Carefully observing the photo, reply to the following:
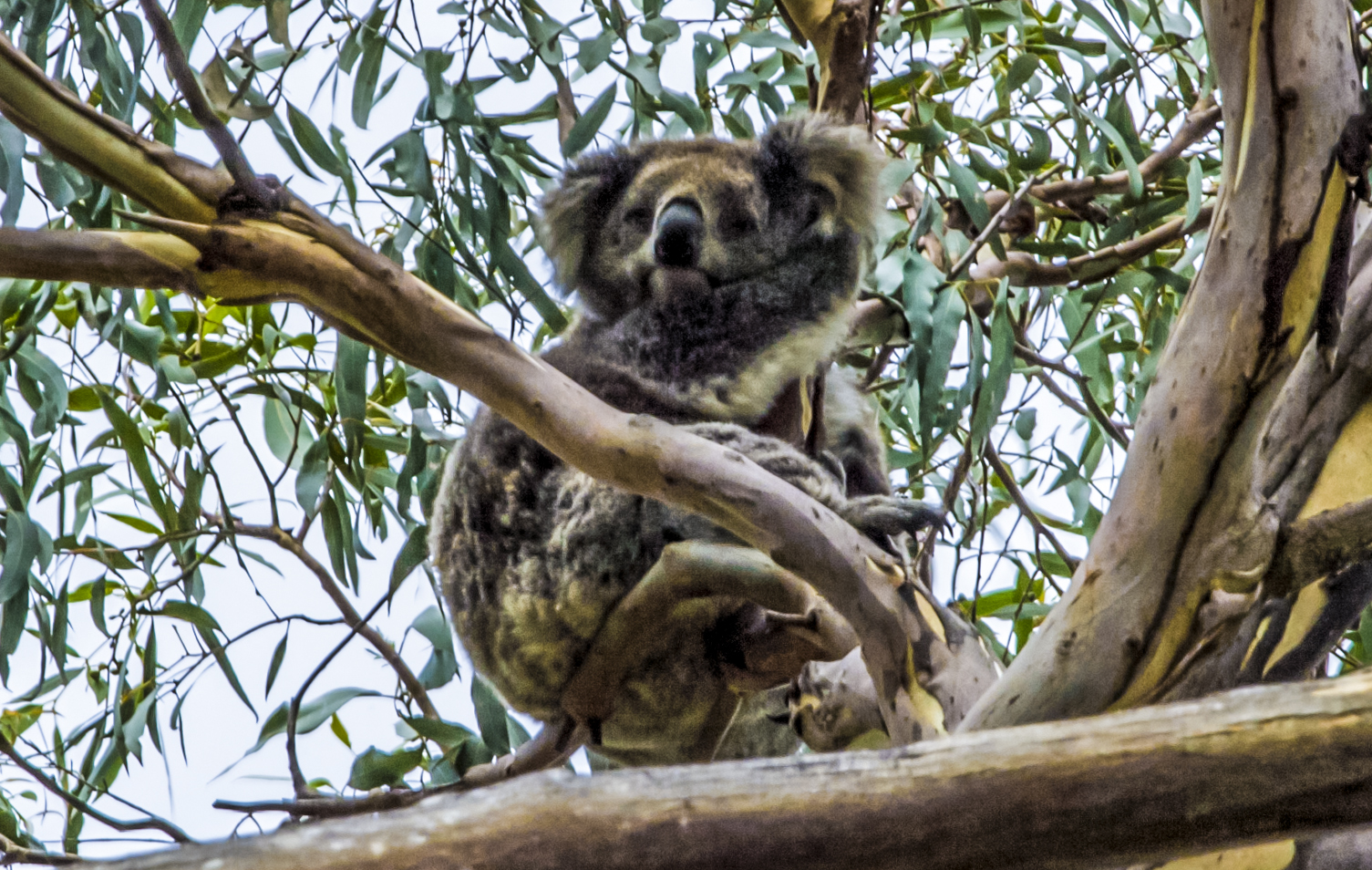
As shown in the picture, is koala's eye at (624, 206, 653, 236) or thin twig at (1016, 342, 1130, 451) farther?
koala's eye at (624, 206, 653, 236)

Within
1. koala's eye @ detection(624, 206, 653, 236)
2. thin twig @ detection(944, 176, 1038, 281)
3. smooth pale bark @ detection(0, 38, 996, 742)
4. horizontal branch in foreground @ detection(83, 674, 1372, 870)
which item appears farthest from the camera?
koala's eye @ detection(624, 206, 653, 236)

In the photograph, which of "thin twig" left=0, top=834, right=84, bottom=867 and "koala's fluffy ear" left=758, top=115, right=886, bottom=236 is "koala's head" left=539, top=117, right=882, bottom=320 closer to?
"koala's fluffy ear" left=758, top=115, right=886, bottom=236

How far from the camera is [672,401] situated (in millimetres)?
2074

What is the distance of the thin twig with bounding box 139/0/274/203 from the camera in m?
1.20

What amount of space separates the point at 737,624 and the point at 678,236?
75cm

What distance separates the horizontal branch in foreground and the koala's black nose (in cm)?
162

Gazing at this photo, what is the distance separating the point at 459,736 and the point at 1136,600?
134cm

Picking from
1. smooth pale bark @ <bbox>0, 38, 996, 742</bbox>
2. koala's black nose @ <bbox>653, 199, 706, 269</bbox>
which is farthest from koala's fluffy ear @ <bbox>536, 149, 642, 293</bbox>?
smooth pale bark @ <bbox>0, 38, 996, 742</bbox>

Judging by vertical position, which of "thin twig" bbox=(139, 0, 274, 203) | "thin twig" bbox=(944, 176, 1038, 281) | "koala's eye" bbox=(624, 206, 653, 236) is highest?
"koala's eye" bbox=(624, 206, 653, 236)

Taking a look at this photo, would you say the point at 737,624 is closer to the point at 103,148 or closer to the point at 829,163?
the point at 829,163

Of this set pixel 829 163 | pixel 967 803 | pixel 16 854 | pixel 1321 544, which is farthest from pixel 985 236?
pixel 16 854

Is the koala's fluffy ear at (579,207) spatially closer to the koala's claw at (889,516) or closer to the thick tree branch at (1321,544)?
the koala's claw at (889,516)

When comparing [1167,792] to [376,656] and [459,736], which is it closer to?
[459,736]

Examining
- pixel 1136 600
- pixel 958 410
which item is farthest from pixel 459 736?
pixel 1136 600
